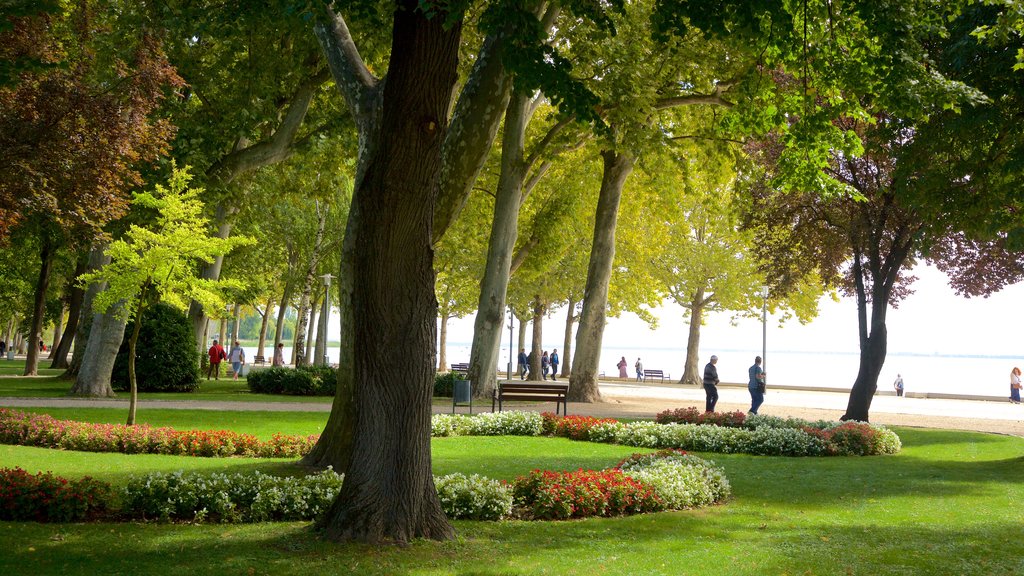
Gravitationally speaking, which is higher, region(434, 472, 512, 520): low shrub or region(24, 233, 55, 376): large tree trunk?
region(24, 233, 55, 376): large tree trunk

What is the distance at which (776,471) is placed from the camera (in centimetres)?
1365

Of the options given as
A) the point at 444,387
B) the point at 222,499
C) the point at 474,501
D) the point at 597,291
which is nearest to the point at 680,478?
the point at 474,501

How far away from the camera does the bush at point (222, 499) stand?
827 cm

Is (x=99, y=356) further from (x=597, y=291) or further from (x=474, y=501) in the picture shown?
(x=474, y=501)

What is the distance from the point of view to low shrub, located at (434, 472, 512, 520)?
8.95 meters

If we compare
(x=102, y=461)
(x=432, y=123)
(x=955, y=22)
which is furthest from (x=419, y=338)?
(x=955, y=22)

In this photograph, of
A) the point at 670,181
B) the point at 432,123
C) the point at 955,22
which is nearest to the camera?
the point at 432,123

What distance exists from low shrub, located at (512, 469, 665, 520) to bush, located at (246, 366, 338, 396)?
748 inches

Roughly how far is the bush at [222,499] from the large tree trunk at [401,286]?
1.21 m

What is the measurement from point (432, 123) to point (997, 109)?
11132 millimetres

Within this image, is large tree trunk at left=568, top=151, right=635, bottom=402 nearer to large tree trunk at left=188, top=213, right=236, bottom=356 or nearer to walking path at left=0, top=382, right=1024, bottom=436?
walking path at left=0, top=382, right=1024, bottom=436

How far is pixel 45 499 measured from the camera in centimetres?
788

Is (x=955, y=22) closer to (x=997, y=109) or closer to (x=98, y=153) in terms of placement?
(x=997, y=109)

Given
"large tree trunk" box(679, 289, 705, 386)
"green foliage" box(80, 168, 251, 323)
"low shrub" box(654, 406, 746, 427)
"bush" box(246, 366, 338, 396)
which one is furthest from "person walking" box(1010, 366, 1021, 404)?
"green foliage" box(80, 168, 251, 323)
